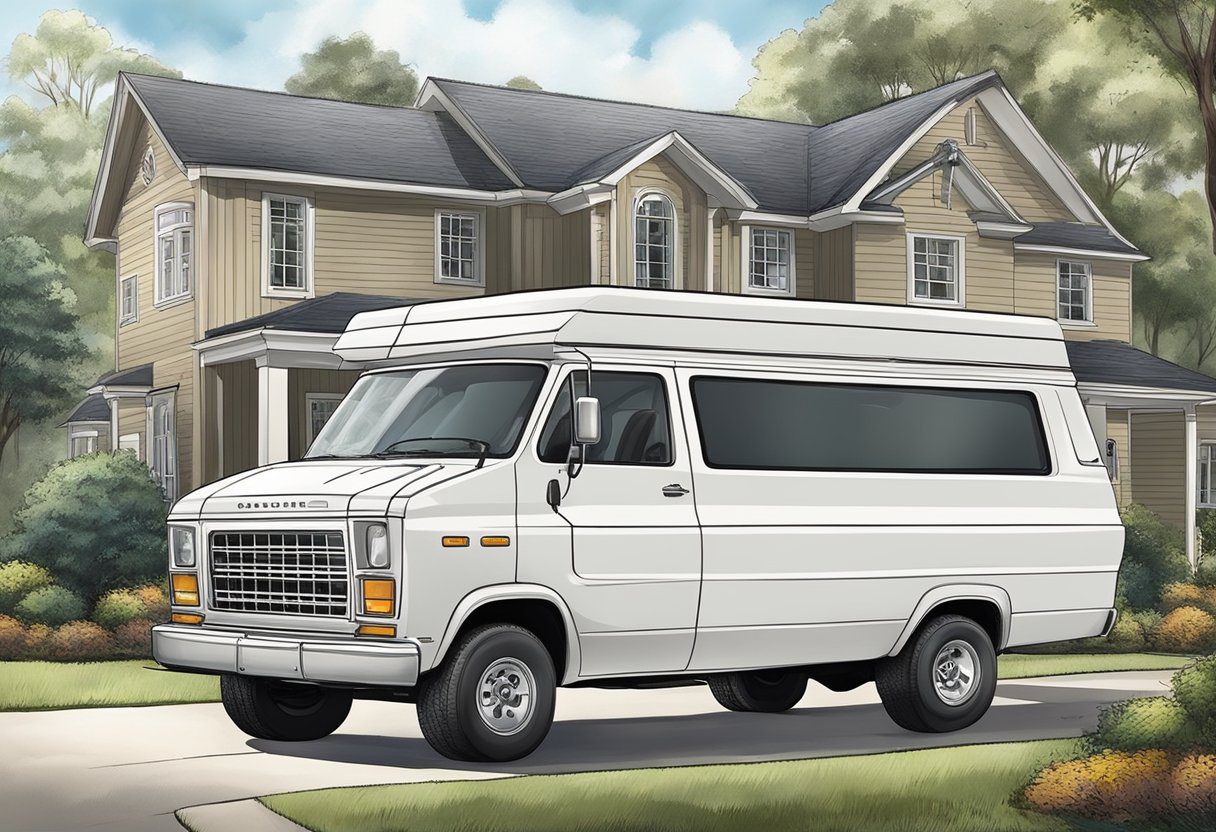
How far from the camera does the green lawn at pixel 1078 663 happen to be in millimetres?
19000

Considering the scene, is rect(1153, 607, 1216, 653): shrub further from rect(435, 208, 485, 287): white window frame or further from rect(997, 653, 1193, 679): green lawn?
rect(435, 208, 485, 287): white window frame

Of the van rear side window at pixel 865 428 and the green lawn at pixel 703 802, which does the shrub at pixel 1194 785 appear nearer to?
the green lawn at pixel 703 802

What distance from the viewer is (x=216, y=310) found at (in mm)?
29094

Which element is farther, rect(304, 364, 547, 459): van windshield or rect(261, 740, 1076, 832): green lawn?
rect(304, 364, 547, 459): van windshield

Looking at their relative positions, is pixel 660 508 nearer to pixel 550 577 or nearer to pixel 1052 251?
pixel 550 577

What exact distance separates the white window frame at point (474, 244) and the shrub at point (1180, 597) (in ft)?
40.9

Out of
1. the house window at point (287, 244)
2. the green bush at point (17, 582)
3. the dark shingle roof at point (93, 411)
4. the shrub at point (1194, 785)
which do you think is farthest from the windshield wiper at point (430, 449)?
the dark shingle roof at point (93, 411)

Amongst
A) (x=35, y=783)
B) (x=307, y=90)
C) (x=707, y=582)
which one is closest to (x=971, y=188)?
(x=707, y=582)

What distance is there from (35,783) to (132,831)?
1.92 m

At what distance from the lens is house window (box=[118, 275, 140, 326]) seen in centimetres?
3325

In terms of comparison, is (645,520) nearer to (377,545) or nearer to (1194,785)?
(377,545)

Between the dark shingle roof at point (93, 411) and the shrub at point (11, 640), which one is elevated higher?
the dark shingle roof at point (93, 411)

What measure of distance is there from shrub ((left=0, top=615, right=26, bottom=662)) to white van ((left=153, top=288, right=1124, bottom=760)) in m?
8.56

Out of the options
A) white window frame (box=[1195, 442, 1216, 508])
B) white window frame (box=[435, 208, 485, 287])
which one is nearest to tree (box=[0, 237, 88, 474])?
white window frame (box=[435, 208, 485, 287])
